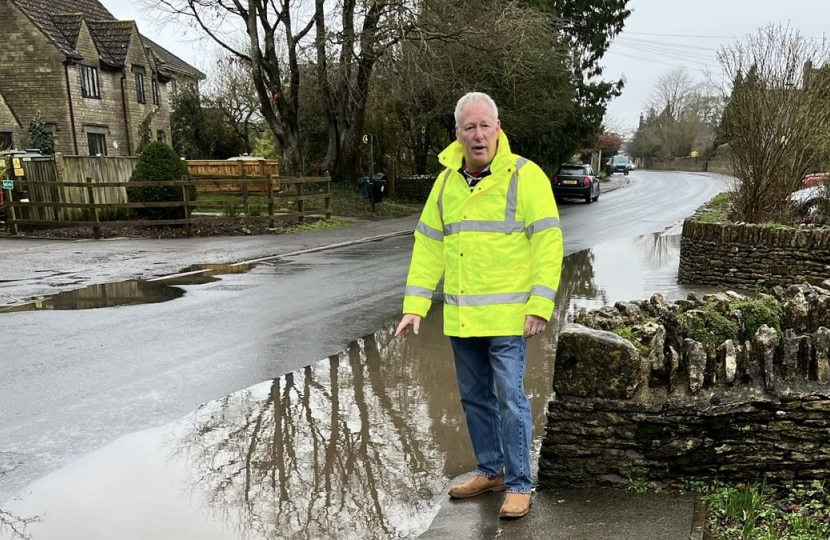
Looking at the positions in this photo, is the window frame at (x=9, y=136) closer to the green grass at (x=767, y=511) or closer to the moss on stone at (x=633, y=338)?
the moss on stone at (x=633, y=338)

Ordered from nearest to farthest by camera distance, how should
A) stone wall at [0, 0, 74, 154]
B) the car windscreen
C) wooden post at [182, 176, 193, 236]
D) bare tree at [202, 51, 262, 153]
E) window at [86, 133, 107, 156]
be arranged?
wooden post at [182, 176, 193, 236]
stone wall at [0, 0, 74, 154]
window at [86, 133, 107, 156]
the car windscreen
bare tree at [202, 51, 262, 153]

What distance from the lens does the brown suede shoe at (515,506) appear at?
3.12m

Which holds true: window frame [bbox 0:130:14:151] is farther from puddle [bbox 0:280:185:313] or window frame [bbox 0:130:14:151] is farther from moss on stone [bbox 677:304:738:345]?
moss on stone [bbox 677:304:738:345]

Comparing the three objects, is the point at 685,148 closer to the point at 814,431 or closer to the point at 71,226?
the point at 71,226

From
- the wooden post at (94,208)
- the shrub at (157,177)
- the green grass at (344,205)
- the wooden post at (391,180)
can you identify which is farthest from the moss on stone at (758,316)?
the wooden post at (391,180)

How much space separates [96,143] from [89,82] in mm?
2642

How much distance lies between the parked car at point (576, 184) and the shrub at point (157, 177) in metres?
17.0

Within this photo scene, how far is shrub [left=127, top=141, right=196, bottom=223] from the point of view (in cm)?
1566

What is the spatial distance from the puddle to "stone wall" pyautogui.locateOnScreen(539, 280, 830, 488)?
6.92 m

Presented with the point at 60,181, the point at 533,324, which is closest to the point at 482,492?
the point at 533,324

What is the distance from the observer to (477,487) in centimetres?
344

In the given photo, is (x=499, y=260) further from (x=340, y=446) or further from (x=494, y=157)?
(x=340, y=446)

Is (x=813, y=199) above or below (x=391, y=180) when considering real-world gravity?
below

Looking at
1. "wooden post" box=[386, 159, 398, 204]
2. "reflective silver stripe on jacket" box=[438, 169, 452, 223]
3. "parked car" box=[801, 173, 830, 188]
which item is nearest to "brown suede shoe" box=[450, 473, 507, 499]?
"reflective silver stripe on jacket" box=[438, 169, 452, 223]
